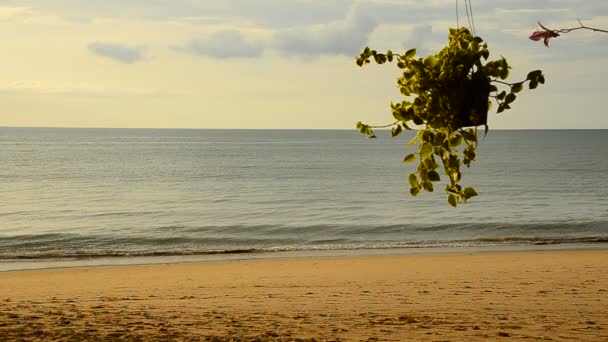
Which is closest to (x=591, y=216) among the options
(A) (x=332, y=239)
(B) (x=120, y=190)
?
(A) (x=332, y=239)

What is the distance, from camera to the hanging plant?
3.08 metres

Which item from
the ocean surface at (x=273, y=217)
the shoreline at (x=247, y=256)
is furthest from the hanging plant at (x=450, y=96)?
the ocean surface at (x=273, y=217)

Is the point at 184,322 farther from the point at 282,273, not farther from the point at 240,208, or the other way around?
the point at 240,208

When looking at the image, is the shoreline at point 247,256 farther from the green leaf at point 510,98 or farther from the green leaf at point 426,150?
the green leaf at point 510,98

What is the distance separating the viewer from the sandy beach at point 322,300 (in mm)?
9047

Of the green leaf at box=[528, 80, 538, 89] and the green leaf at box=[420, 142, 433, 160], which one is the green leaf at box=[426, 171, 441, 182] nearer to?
the green leaf at box=[420, 142, 433, 160]

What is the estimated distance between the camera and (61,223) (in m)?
32.4

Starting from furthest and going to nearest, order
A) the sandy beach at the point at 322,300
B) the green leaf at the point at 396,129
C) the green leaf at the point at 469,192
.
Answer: the sandy beach at the point at 322,300 → the green leaf at the point at 396,129 → the green leaf at the point at 469,192

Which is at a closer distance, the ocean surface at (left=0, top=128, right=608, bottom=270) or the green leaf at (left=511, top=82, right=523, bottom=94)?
the green leaf at (left=511, top=82, right=523, bottom=94)

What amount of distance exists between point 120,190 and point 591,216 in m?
32.5

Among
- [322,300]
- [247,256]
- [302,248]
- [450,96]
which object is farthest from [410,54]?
[302,248]

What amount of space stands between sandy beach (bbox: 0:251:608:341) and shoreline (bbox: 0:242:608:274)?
5.18 feet

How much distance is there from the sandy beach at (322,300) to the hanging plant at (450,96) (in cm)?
577

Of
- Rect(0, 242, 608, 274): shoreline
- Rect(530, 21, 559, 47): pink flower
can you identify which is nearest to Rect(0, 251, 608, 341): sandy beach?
Rect(0, 242, 608, 274): shoreline
